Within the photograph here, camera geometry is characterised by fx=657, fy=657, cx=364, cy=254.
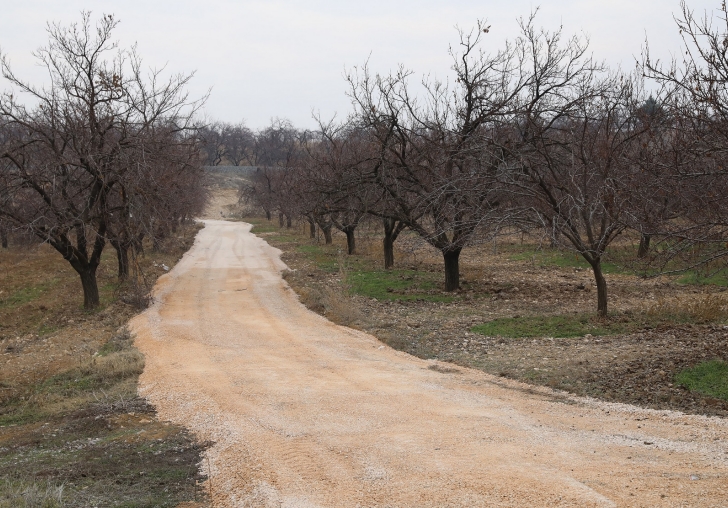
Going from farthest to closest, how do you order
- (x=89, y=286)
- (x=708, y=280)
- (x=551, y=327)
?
(x=708, y=280) < (x=89, y=286) < (x=551, y=327)

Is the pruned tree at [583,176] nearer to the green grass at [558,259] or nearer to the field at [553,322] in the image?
the field at [553,322]

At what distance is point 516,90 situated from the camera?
17.7m

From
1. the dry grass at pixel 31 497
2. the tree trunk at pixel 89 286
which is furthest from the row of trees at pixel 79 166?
the dry grass at pixel 31 497

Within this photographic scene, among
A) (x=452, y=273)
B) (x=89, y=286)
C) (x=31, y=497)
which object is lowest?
(x=31, y=497)

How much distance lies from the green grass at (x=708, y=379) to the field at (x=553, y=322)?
26 mm

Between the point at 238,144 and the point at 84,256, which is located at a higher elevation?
the point at 238,144

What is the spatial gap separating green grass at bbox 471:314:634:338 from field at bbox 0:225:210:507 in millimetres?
7121

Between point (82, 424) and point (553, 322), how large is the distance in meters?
9.44

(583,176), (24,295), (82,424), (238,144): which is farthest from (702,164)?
(238,144)

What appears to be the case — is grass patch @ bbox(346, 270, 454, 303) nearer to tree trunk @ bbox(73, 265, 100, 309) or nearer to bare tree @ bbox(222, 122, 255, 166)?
tree trunk @ bbox(73, 265, 100, 309)

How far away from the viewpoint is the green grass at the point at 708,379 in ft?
28.2

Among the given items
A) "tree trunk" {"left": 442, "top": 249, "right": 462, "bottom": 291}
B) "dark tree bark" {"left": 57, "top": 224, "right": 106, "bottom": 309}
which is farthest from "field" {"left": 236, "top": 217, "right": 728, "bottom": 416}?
"dark tree bark" {"left": 57, "top": 224, "right": 106, "bottom": 309}

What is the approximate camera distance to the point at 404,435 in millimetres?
7613

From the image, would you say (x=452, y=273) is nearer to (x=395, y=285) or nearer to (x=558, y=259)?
(x=395, y=285)
